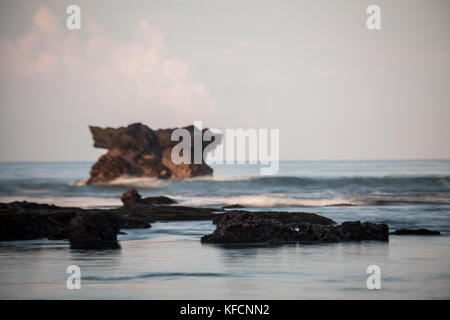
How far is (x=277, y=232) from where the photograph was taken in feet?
61.9

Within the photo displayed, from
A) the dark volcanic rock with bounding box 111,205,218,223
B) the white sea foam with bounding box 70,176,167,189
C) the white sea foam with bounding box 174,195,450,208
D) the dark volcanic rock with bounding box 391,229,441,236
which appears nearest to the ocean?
the dark volcanic rock with bounding box 391,229,441,236

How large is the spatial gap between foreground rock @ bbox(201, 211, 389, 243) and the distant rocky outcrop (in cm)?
4690

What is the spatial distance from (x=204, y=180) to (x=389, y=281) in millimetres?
54302

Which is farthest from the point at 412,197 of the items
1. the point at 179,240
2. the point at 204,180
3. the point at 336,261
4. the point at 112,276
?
the point at 112,276

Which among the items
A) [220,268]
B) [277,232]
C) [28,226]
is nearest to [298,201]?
[277,232]

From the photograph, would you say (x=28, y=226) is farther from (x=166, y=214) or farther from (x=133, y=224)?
(x=166, y=214)

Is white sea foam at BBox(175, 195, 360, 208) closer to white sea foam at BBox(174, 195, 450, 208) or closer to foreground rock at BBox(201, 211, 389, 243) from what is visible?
white sea foam at BBox(174, 195, 450, 208)

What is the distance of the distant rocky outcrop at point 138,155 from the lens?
65125mm

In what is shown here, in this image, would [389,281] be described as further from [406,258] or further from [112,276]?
[112,276]

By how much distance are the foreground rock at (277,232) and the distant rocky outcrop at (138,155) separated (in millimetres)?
46898

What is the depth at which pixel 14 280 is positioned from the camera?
13.5 m

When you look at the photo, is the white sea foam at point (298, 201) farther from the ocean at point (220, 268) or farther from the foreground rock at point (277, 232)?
the foreground rock at point (277, 232)

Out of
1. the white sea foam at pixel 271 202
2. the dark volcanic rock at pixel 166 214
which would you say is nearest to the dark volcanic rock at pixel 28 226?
the dark volcanic rock at pixel 166 214

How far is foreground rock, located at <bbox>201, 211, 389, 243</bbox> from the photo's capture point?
18.7m
